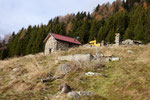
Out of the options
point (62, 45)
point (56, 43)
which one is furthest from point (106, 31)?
point (56, 43)

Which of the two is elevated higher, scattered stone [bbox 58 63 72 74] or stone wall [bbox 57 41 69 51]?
stone wall [bbox 57 41 69 51]

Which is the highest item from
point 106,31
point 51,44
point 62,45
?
point 106,31

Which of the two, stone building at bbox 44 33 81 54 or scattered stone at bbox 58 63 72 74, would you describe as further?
stone building at bbox 44 33 81 54

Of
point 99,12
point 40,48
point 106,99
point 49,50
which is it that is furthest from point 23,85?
point 99,12

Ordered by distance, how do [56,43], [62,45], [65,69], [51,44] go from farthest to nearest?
[51,44] < [62,45] < [56,43] < [65,69]

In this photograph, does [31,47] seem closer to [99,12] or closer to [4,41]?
[4,41]

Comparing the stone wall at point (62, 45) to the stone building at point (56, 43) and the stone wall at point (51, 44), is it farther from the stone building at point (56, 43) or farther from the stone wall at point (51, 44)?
→ the stone wall at point (51, 44)

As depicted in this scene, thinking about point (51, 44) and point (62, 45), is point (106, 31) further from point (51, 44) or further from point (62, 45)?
point (51, 44)

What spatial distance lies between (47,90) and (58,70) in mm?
2791

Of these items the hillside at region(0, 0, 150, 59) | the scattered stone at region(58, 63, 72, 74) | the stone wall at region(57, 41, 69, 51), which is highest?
the hillside at region(0, 0, 150, 59)

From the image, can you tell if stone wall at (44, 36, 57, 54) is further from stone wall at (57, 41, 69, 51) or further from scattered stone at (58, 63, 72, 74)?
scattered stone at (58, 63, 72, 74)

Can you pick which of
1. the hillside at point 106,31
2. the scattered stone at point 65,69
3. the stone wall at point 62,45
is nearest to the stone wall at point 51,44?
the stone wall at point 62,45

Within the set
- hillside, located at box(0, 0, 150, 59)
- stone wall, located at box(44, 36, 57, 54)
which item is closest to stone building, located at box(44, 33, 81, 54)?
stone wall, located at box(44, 36, 57, 54)

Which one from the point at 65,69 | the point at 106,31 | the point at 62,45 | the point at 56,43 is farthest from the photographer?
the point at 106,31
